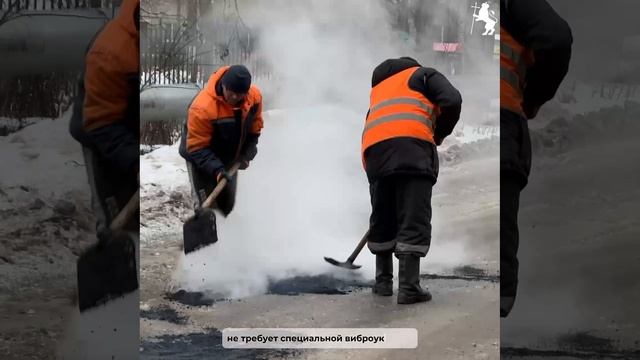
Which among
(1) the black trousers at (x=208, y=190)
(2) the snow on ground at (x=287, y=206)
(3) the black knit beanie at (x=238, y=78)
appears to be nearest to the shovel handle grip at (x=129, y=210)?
(2) the snow on ground at (x=287, y=206)

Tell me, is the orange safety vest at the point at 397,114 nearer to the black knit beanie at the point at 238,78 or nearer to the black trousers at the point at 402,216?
the black trousers at the point at 402,216

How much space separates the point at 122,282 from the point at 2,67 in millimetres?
1075

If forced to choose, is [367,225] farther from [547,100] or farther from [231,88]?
[547,100]

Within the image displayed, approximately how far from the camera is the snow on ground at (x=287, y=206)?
2479 millimetres

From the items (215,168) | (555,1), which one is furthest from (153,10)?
(555,1)

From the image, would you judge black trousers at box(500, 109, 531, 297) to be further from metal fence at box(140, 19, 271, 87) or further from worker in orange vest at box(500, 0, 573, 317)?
metal fence at box(140, 19, 271, 87)

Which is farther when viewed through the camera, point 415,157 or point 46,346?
point 46,346

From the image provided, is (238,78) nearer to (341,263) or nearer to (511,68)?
(341,263)

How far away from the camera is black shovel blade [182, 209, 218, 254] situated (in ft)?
8.20

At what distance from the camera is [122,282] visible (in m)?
2.66

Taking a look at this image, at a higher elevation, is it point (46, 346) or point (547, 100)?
point (547, 100)

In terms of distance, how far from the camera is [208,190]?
8.44 feet

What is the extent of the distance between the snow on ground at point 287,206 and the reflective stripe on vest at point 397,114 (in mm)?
66

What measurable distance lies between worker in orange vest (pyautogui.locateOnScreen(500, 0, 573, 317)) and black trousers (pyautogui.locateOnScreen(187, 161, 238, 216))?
1.12 meters
